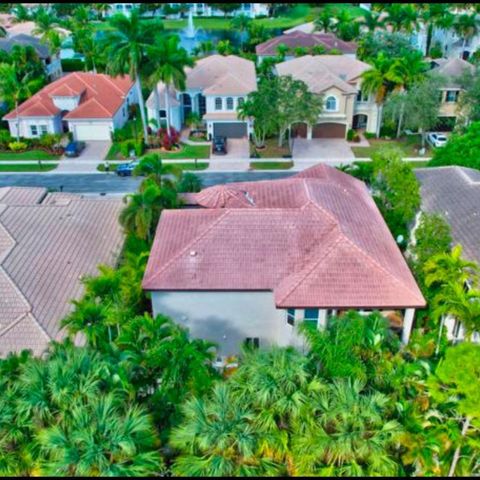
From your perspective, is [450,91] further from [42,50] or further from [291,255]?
[42,50]

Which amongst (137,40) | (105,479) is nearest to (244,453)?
(105,479)

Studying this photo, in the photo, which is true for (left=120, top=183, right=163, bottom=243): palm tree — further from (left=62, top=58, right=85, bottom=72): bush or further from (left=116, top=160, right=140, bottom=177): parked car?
(left=62, top=58, right=85, bottom=72): bush

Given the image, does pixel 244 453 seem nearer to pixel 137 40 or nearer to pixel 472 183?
pixel 472 183

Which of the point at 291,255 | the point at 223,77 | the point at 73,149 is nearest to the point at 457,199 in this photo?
the point at 291,255

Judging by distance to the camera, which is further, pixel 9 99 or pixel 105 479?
pixel 9 99

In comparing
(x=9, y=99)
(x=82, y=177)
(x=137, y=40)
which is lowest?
(x=82, y=177)

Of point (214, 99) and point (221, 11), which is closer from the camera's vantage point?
point (214, 99)

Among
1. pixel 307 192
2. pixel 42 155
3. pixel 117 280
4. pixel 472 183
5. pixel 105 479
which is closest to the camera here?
pixel 105 479

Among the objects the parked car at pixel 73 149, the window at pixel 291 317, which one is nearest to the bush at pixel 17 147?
the parked car at pixel 73 149
